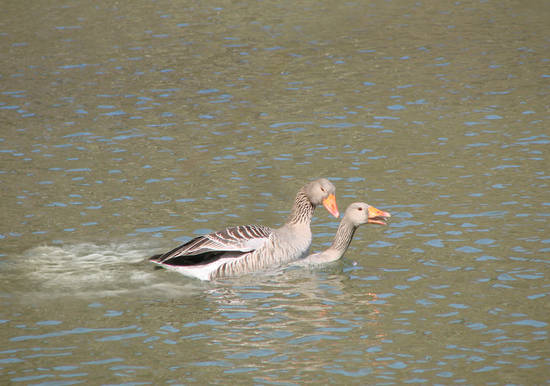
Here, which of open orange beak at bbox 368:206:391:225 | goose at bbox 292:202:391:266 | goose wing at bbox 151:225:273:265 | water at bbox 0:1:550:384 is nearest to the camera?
water at bbox 0:1:550:384

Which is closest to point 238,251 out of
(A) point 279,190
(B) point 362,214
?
(B) point 362,214

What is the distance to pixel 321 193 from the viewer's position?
16625mm

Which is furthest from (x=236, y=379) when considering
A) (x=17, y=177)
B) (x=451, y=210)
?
(x=17, y=177)

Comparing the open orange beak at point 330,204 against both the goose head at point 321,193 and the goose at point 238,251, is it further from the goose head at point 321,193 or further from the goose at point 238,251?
the goose at point 238,251

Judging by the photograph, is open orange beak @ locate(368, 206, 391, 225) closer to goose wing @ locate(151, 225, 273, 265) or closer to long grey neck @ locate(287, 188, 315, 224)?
long grey neck @ locate(287, 188, 315, 224)

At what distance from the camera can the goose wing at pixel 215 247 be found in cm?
1526

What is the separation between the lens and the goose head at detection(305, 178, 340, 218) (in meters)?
16.6

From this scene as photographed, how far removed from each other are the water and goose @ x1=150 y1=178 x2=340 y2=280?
0.31m

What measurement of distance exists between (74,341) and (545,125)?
1480 cm

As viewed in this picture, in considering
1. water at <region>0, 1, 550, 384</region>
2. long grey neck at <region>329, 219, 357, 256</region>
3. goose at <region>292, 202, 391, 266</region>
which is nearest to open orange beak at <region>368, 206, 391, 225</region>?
goose at <region>292, 202, 391, 266</region>

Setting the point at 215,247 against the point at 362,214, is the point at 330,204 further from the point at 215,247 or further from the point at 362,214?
the point at 215,247

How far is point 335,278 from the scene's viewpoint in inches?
613

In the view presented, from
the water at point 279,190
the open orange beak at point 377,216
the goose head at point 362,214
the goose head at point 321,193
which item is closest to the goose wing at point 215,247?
the water at point 279,190

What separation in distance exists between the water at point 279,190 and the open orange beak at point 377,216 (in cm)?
61
